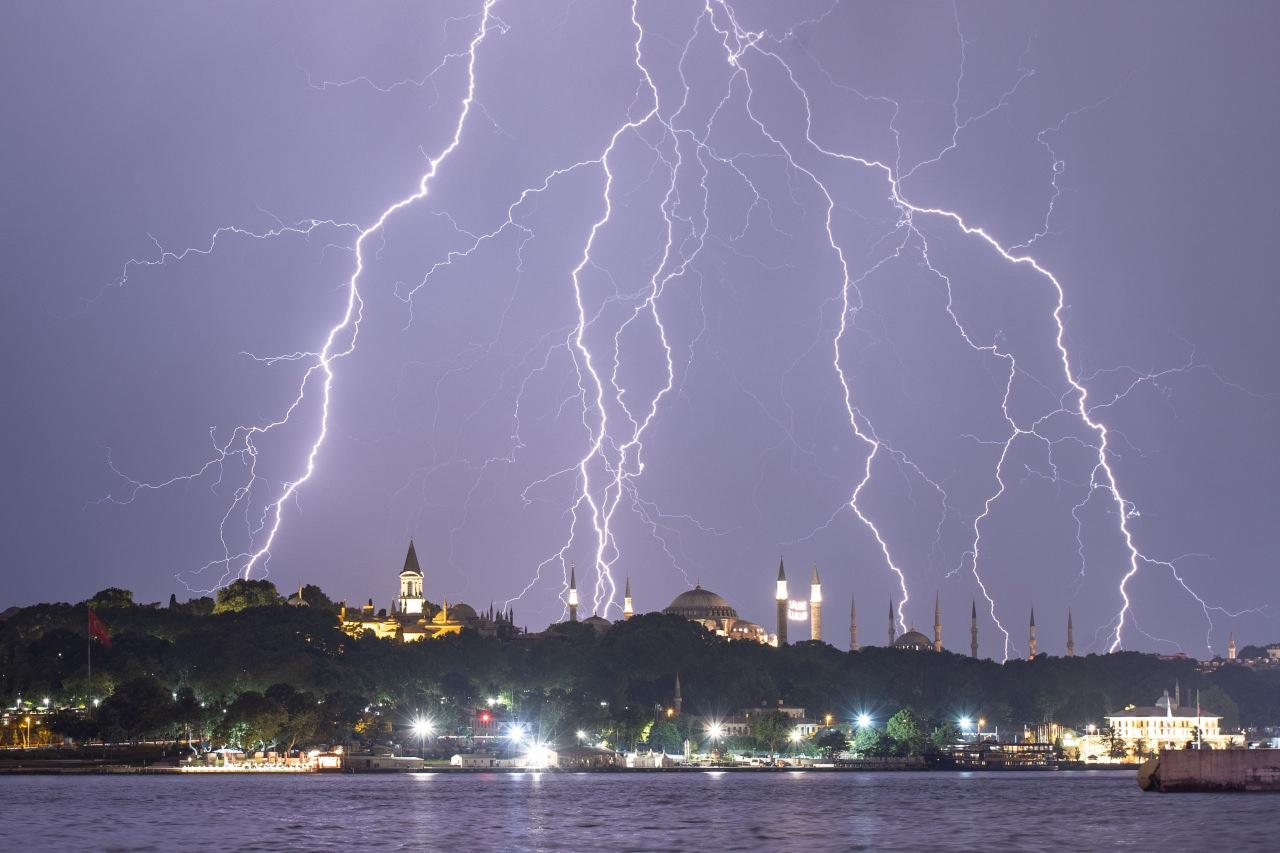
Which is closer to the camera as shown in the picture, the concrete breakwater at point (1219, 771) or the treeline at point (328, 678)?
the concrete breakwater at point (1219, 771)

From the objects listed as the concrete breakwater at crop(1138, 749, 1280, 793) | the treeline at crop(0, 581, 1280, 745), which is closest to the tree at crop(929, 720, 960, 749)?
the treeline at crop(0, 581, 1280, 745)

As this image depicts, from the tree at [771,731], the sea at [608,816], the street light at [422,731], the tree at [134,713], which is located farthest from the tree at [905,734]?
the tree at [134,713]

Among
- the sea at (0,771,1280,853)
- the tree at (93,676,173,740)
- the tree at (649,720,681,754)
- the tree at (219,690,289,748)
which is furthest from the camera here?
the tree at (649,720,681,754)

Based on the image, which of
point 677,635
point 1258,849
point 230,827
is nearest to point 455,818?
point 230,827

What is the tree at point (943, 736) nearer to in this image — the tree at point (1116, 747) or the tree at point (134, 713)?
the tree at point (1116, 747)

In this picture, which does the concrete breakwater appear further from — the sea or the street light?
the street light

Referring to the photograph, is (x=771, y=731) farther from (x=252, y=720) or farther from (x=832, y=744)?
(x=252, y=720)

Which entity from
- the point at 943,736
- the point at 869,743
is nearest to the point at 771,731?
the point at 869,743
